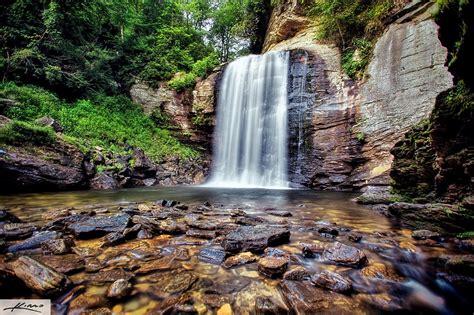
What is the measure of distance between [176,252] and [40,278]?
48.3 inches

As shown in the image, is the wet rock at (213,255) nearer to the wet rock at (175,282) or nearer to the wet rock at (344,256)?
the wet rock at (175,282)

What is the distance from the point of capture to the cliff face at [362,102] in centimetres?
952

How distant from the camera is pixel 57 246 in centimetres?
261

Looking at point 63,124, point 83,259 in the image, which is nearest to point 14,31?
point 63,124

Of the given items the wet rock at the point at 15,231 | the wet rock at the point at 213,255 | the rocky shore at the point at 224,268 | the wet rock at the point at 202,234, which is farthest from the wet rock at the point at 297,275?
the wet rock at the point at 15,231

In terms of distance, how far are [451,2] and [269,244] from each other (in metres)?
3.73

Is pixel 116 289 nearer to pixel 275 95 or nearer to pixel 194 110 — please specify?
pixel 275 95

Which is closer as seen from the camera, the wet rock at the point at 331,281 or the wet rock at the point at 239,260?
the wet rock at the point at 331,281

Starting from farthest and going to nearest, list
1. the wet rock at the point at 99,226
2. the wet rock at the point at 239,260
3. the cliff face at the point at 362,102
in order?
the cliff face at the point at 362,102 → the wet rock at the point at 99,226 → the wet rock at the point at 239,260

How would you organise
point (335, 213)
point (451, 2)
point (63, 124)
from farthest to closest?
point (63, 124) < point (335, 213) < point (451, 2)

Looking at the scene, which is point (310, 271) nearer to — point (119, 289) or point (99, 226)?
point (119, 289)

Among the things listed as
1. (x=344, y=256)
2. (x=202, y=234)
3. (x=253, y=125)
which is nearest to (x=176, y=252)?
(x=202, y=234)

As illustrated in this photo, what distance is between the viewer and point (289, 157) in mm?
12977

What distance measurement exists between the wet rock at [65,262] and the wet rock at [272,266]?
69.0 inches
